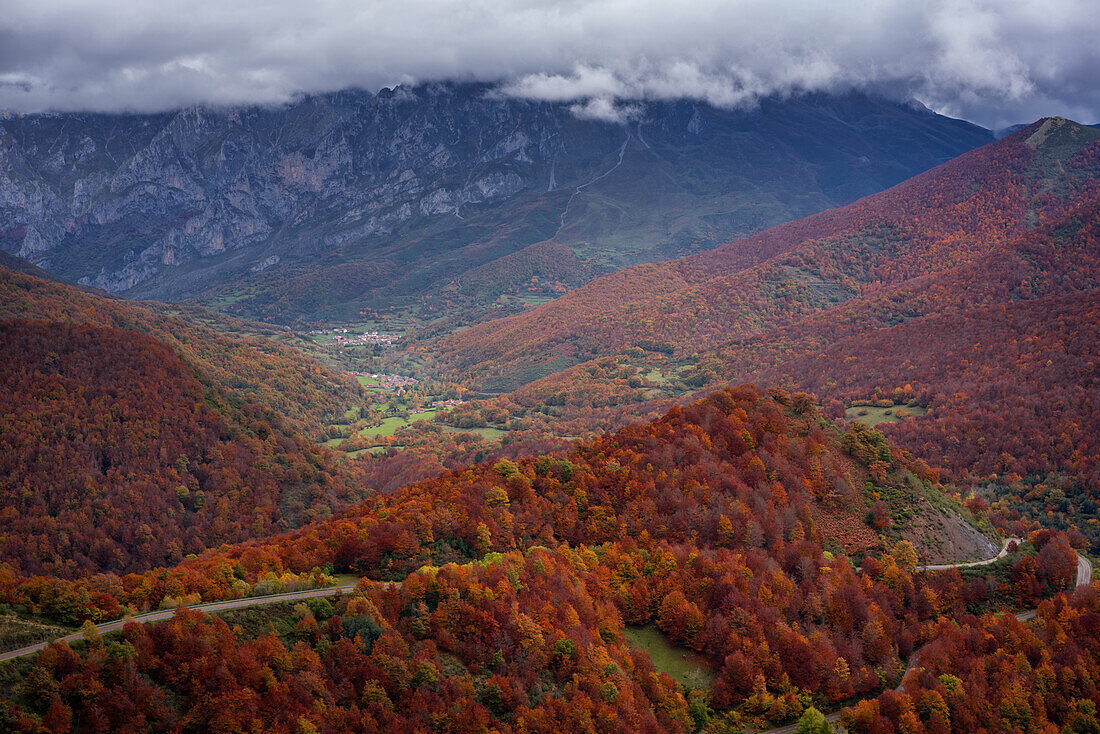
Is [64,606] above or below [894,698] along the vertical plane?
above

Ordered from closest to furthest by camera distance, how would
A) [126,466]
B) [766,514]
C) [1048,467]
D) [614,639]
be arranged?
[614,639]
[766,514]
[126,466]
[1048,467]

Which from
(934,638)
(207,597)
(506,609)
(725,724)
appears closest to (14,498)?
(207,597)

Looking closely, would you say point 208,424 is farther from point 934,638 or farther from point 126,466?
point 934,638

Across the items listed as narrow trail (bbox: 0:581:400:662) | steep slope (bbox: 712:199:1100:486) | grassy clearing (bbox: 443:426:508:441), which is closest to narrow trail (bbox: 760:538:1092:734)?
narrow trail (bbox: 0:581:400:662)

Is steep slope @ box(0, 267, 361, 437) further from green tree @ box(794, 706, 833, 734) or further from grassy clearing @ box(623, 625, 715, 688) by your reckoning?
green tree @ box(794, 706, 833, 734)

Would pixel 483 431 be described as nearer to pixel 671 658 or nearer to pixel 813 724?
pixel 671 658

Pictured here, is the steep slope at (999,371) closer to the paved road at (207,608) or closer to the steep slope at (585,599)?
the steep slope at (585,599)
